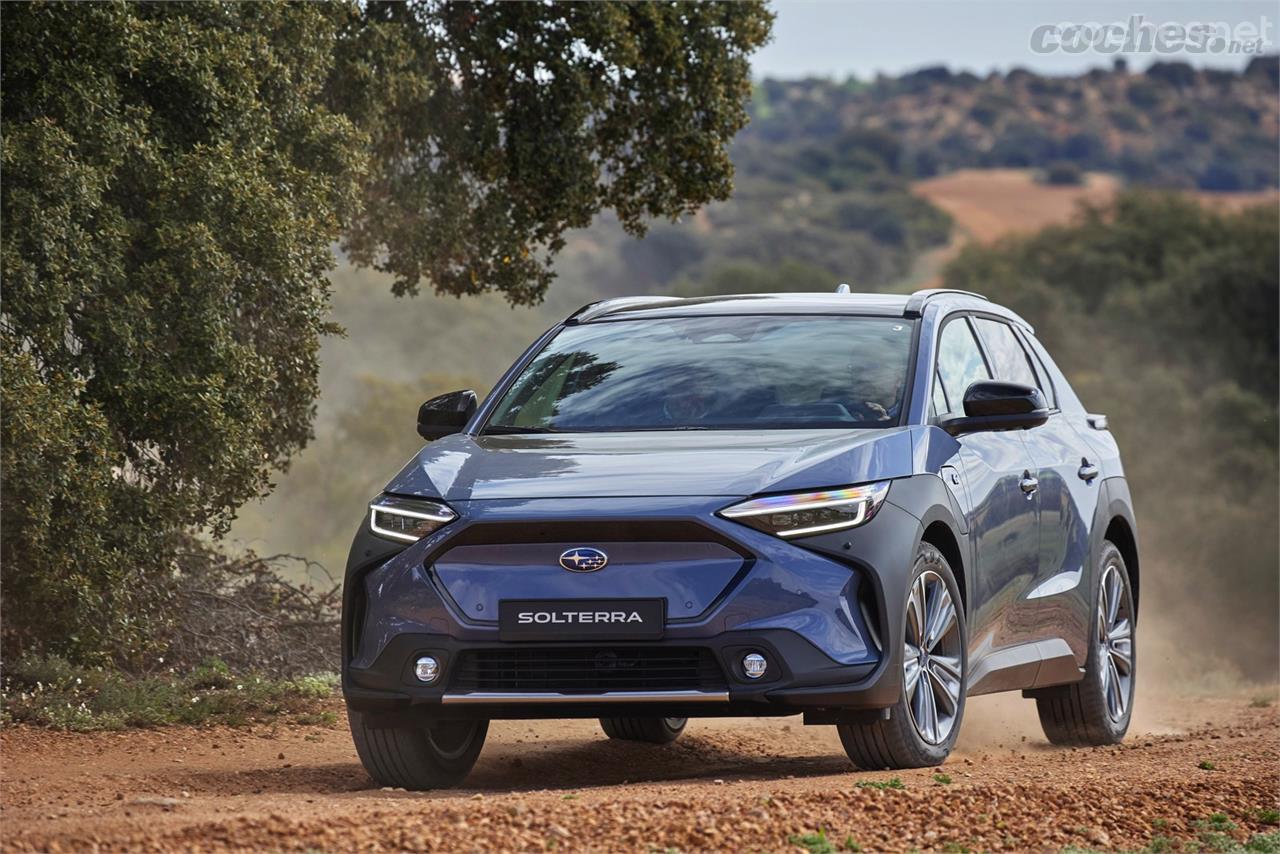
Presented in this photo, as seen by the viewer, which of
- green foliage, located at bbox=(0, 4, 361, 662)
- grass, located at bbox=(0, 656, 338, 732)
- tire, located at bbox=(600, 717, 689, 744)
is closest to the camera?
tire, located at bbox=(600, 717, 689, 744)

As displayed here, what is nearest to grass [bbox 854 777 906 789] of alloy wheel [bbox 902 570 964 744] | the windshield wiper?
alloy wheel [bbox 902 570 964 744]

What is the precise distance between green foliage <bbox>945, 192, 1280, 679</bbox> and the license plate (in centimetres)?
2479

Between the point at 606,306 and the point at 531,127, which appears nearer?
the point at 606,306

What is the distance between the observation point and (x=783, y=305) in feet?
29.1

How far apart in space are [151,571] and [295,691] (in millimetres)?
1105

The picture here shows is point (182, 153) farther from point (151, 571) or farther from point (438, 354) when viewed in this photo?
point (438, 354)

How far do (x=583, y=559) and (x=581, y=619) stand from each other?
21 cm

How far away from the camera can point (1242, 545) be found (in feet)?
134

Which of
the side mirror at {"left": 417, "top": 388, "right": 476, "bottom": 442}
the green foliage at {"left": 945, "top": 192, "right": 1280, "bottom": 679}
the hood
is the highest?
the side mirror at {"left": 417, "top": 388, "right": 476, "bottom": 442}

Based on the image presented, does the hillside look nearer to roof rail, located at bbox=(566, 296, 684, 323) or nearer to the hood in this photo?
roof rail, located at bbox=(566, 296, 684, 323)

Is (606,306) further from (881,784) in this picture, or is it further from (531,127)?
(531,127)

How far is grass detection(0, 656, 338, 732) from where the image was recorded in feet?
34.9

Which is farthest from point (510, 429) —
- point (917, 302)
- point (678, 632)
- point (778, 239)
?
point (778, 239)

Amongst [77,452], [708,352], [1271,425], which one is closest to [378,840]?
[708,352]
